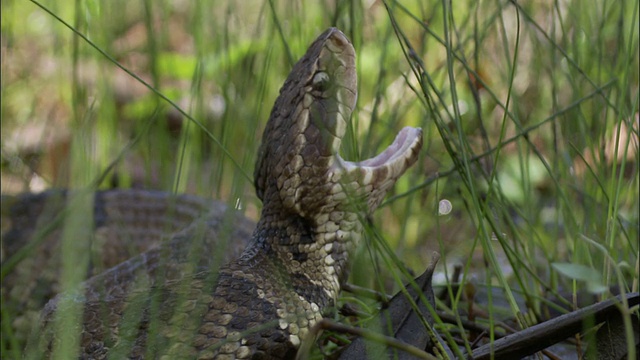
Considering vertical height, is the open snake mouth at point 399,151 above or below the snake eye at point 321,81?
below

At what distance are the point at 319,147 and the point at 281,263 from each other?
37cm

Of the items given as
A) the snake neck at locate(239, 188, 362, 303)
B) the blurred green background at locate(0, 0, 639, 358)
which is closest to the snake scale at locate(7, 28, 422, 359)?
the snake neck at locate(239, 188, 362, 303)

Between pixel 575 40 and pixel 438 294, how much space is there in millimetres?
1069

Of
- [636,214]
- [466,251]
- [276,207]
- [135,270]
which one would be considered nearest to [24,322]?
[135,270]

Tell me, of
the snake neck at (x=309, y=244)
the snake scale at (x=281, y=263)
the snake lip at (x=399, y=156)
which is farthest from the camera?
the snake lip at (x=399, y=156)

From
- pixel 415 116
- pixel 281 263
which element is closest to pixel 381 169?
pixel 281 263

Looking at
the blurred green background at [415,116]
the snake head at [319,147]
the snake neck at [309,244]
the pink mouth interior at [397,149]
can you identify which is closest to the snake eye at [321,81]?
the snake head at [319,147]

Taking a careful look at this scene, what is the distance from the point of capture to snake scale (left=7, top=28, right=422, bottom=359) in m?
2.10

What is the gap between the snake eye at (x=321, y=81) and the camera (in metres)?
2.52

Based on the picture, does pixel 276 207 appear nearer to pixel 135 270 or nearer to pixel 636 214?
pixel 135 270

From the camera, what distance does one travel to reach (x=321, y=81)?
2.52m

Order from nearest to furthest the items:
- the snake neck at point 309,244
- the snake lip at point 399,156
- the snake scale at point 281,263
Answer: the snake scale at point 281,263
the snake neck at point 309,244
the snake lip at point 399,156

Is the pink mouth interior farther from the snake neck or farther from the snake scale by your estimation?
the snake neck

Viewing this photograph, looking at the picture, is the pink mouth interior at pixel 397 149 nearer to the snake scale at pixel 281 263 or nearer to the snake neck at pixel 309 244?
the snake scale at pixel 281 263
